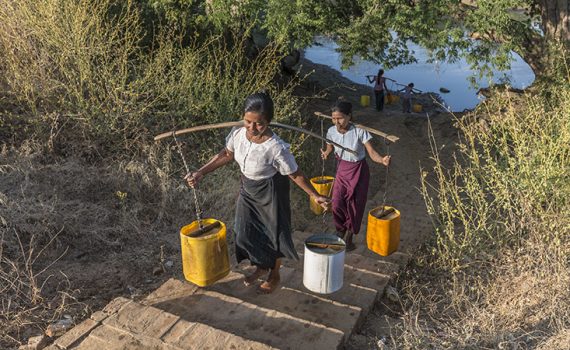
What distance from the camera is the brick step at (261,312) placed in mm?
2818

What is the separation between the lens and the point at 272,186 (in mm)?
3217

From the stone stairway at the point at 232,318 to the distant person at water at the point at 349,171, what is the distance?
2.44 feet

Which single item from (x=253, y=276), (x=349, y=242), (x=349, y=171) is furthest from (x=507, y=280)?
(x=253, y=276)

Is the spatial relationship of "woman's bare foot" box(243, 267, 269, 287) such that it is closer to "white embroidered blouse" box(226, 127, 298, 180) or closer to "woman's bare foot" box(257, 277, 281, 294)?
"woman's bare foot" box(257, 277, 281, 294)

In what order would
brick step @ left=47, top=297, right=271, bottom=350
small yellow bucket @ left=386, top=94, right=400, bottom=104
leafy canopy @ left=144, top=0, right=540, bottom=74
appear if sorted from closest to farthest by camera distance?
1. brick step @ left=47, top=297, right=271, bottom=350
2. leafy canopy @ left=144, top=0, right=540, bottom=74
3. small yellow bucket @ left=386, top=94, right=400, bottom=104

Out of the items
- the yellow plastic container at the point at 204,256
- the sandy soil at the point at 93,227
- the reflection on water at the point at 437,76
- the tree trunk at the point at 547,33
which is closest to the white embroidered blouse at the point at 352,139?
the sandy soil at the point at 93,227

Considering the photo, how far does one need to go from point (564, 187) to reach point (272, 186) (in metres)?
2.44

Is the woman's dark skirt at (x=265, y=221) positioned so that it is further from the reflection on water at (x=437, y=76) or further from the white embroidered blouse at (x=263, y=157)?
the reflection on water at (x=437, y=76)

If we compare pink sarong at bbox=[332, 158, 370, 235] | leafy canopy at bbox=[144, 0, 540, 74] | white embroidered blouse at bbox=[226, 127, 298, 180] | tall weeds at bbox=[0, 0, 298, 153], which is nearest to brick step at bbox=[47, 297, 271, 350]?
white embroidered blouse at bbox=[226, 127, 298, 180]

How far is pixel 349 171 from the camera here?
4168mm

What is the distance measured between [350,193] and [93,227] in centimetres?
239

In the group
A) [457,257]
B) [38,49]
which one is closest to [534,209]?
[457,257]

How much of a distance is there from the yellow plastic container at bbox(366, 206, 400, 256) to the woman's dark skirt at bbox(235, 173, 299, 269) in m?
0.95

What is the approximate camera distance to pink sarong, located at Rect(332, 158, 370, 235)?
4.16m
